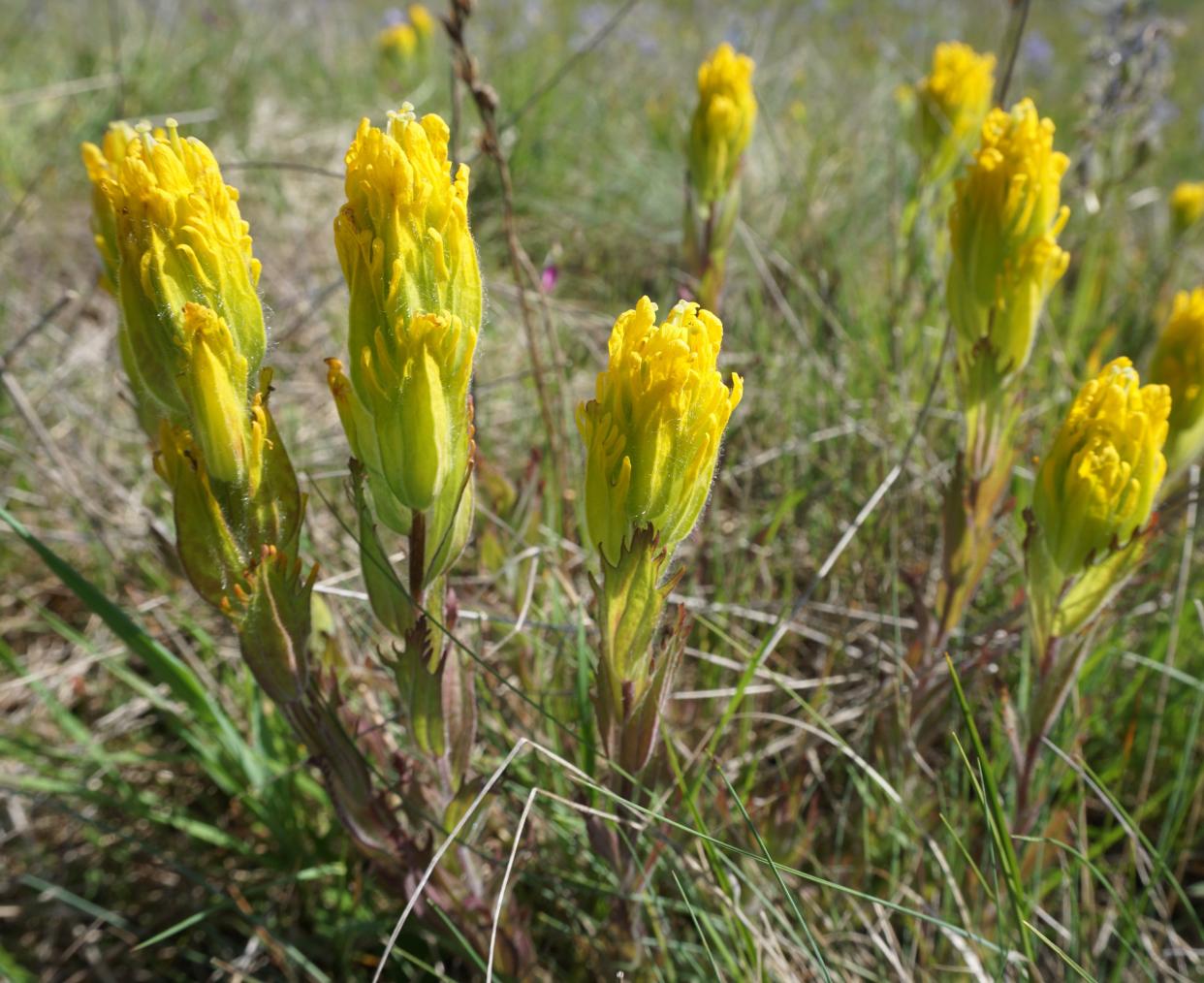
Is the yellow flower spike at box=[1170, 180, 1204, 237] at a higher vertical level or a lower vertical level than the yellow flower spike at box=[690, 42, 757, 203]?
lower

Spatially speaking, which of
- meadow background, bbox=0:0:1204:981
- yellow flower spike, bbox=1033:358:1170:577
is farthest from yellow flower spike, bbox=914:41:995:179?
yellow flower spike, bbox=1033:358:1170:577

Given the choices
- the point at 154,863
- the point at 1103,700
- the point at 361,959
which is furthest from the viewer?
the point at 1103,700

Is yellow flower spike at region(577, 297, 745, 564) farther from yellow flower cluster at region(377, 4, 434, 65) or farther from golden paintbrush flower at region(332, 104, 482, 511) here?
yellow flower cluster at region(377, 4, 434, 65)

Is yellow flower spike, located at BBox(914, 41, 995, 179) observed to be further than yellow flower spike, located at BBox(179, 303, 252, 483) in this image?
Yes

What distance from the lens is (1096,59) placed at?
2258 mm

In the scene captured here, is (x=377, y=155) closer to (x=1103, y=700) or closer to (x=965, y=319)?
(x=965, y=319)

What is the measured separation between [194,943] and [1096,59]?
108 inches

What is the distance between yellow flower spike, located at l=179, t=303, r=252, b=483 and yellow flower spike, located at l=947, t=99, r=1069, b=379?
1038mm

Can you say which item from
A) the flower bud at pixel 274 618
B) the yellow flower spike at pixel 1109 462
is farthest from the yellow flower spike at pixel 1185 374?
the flower bud at pixel 274 618

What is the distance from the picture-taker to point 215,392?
2.99 feet

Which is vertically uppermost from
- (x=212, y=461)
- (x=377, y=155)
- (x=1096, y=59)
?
(x=1096, y=59)

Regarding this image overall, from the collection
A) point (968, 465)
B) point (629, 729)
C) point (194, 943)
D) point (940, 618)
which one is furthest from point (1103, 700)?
point (194, 943)

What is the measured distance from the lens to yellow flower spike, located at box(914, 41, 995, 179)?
2.07 m

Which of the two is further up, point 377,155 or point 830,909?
point 377,155
